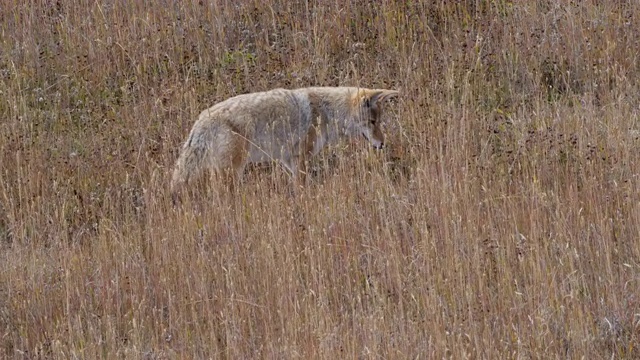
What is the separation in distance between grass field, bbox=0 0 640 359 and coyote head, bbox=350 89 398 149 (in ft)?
0.63

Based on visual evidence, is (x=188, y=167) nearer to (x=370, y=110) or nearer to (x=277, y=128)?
(x=277, y=128)

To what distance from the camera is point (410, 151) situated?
782cm

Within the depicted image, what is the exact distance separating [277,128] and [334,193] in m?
1.54

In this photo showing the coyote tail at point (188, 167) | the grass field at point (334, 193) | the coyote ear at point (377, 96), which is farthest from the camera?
the coyote ear at point (377, 96)

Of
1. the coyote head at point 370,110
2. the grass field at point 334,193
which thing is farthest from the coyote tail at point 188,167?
the coyote head at point 370,110

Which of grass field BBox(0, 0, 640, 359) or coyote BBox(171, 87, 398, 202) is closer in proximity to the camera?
grass field BBox(0, 0, 640, 359)

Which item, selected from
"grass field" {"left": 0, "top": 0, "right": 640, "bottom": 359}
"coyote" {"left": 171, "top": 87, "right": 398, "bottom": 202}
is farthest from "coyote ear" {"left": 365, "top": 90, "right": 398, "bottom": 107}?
"grass field" {"left": 0, "top": 0, "right": 640, "bottom": 359}

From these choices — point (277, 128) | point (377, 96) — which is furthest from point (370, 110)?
point (277, 128)

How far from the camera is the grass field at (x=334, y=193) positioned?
5242mm

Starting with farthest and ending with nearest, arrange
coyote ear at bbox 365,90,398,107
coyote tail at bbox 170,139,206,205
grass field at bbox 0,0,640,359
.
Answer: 1. coyote ear at bbox 365,90,398,107
2. coyote tail at bbox 170,139,206,205
3. grass field at bbox 0,0,640,359

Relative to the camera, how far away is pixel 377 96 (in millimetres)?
8211

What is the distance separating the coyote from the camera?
24.1ft

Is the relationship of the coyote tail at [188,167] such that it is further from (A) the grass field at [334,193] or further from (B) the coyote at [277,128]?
(A) the grass field at [334,193]

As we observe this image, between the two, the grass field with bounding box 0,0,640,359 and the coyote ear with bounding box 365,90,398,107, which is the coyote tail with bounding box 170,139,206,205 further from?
the coyote ear with bounding box 365,90,398,107
